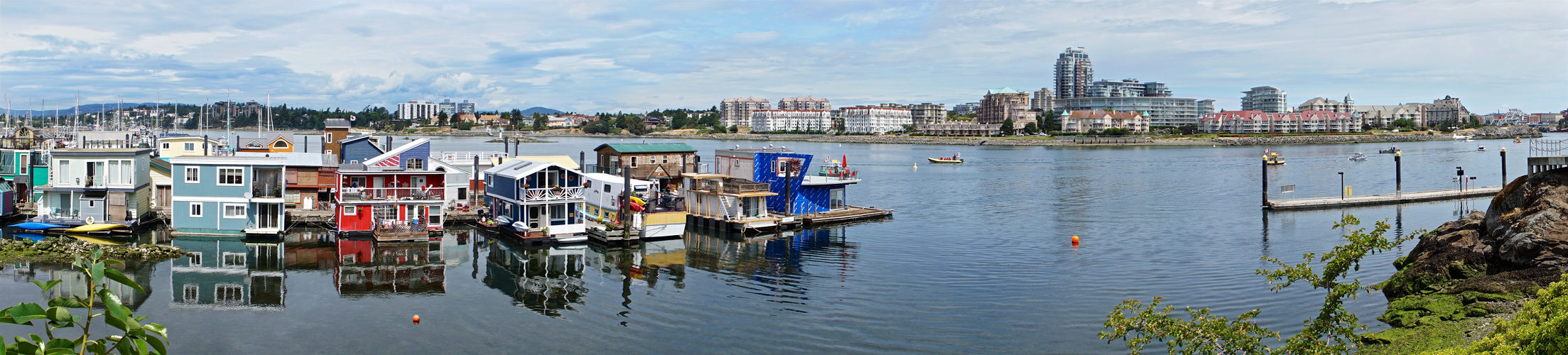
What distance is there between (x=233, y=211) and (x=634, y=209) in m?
15.0

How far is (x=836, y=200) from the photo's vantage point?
156ft

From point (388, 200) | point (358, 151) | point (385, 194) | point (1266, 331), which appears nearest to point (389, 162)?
point (385, 194)

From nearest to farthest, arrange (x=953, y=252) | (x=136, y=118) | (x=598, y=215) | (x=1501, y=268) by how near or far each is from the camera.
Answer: (x=1501, y=268) < (x=953, y=252) < (x=598, y=215) < (x=136, y=118)

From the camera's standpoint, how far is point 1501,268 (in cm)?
2281

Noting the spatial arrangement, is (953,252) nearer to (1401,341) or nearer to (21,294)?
(1401,341)

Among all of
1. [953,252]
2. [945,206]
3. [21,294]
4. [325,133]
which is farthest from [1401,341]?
[325,133]

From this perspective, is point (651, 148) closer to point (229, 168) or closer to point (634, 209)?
point (634, 209)

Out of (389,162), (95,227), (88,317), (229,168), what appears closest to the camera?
(88,317)

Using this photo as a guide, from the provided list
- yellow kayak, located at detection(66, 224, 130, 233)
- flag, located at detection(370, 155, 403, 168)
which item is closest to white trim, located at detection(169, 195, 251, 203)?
yellow kayak, located at detection(66, 224, 130, 233)

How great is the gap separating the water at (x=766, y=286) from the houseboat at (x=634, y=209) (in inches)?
36.5

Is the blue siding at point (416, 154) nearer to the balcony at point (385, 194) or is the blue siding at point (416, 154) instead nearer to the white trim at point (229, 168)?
the balcony at point (385, 194)

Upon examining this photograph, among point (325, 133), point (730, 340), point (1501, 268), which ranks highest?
point (325, 133)

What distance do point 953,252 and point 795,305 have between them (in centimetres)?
1169

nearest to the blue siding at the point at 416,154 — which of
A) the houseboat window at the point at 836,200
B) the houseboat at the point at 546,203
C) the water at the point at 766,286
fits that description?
the water at the point at 766,286
